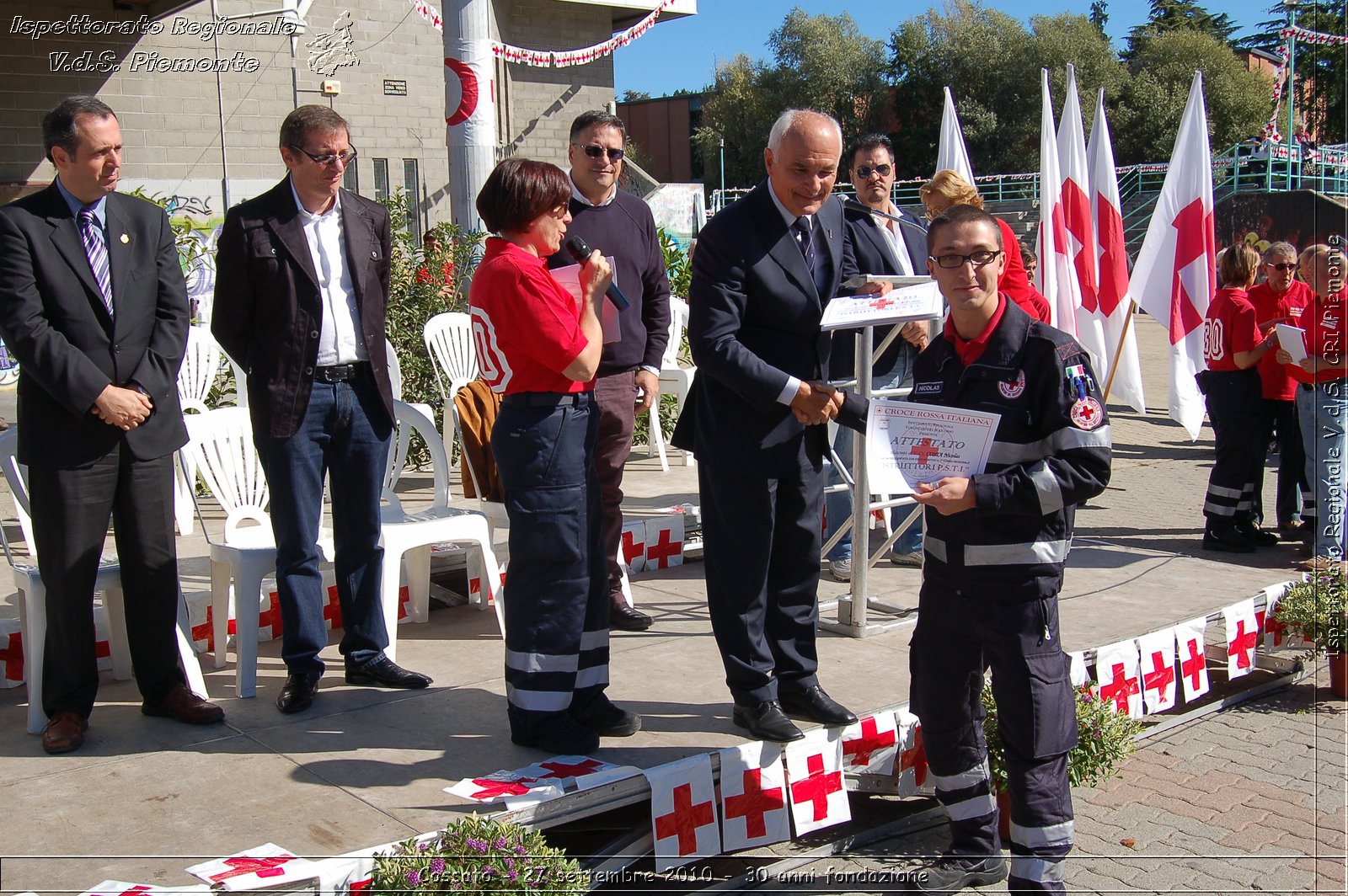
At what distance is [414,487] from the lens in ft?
26.7

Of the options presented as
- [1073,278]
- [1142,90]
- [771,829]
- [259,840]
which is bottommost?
[771,829]

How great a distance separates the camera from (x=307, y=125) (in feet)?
Answer: 13.3

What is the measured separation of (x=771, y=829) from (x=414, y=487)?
4968mm

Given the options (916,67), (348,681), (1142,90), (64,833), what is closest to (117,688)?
(348,681)

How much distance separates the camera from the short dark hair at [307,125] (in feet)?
13.3

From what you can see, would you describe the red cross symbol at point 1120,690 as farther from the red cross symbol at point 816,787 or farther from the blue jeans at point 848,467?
the blue jeans at point 848,467

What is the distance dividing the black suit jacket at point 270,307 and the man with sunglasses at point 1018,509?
7.21ft

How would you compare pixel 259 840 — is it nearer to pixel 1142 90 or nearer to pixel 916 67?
pixel 1142 90

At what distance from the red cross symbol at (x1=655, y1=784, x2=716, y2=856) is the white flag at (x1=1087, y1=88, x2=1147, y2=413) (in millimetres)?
6265

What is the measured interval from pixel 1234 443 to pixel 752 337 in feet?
15.6

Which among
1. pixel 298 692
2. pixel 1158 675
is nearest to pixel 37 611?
pixel 298 692

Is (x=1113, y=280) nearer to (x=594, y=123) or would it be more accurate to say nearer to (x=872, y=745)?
(x=594, y=123)

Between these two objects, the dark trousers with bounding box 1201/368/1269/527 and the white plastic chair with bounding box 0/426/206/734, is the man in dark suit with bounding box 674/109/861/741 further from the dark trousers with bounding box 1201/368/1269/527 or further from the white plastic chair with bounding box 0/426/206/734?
the dark trousers with bounding box 1201/368/1269/527

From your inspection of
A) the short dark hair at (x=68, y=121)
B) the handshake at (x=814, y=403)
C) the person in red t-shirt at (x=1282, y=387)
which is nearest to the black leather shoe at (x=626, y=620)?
the handshake at (x=814, y=403)
